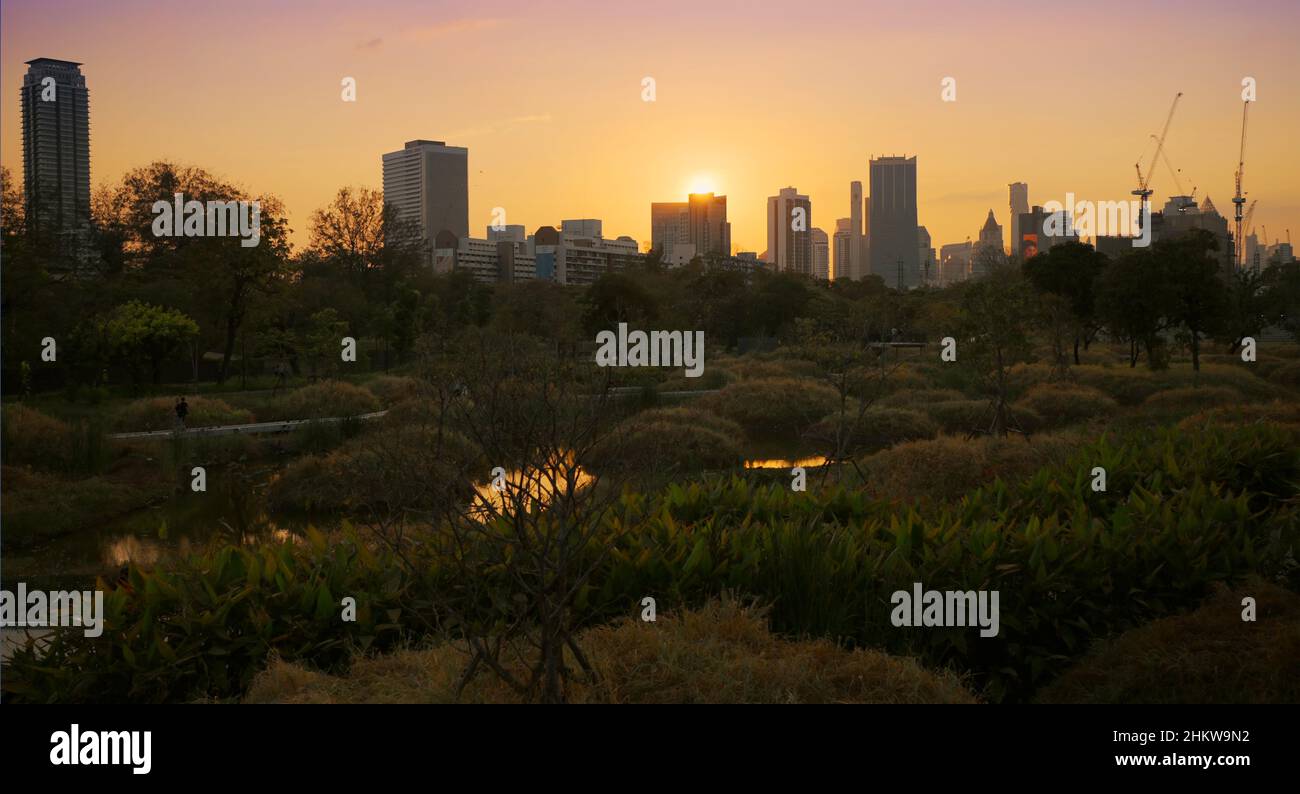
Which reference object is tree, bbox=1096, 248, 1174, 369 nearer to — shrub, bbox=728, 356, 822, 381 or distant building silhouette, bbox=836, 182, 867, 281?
shrub, bbox=728, 356, 822, 381

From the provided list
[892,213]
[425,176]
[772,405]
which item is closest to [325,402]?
[772,405]

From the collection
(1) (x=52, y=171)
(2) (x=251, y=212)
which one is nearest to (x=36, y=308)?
(2) (x=251, y=212)

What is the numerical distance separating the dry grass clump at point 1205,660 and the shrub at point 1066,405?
13.8 metres

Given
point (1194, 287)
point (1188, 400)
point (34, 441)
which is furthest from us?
point (1194, 287)

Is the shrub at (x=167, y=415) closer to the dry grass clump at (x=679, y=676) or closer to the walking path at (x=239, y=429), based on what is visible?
the walking path at (x=239, y=429)

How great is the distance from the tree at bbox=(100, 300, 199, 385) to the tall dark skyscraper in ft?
20.5

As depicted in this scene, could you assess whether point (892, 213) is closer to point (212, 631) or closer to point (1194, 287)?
point (1194, 287)

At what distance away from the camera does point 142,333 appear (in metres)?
24.6

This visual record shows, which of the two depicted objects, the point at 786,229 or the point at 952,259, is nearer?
the point at 786,229

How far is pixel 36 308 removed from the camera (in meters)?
22.8

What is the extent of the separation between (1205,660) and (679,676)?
93.4 inches

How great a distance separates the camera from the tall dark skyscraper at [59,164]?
31516 millimetres

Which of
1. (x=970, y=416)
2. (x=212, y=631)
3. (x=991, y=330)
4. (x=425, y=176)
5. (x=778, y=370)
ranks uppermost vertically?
(x=425, y=176)

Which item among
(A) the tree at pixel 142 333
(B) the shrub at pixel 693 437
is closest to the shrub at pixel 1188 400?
(B) the shrub at pixel 693 437
